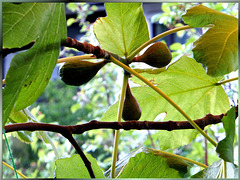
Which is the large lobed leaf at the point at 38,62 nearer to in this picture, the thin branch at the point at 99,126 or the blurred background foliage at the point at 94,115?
the thin branch at the point at 99,126

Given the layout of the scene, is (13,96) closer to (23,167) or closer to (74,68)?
(74,68)

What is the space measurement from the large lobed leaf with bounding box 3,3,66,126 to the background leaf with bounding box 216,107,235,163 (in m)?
0.16

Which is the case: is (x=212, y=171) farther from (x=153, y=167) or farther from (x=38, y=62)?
(x=38, y=62)

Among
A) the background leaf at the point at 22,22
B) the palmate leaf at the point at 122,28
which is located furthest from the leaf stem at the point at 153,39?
the background leaf at the point at 22,22

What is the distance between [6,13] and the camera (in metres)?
0.24

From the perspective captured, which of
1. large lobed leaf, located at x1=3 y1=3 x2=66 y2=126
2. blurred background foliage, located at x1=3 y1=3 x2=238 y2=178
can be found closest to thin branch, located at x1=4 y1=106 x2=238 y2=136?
large lobed leaf, located at x1=3 y1=3 x2=66 y2=126

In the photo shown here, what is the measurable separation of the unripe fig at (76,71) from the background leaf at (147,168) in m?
0.10

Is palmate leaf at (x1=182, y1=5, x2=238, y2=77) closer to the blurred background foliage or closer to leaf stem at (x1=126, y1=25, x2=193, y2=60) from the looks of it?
leaf stem at (x1=126, y1=25, x2=193, y2=60)

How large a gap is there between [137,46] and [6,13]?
150mm

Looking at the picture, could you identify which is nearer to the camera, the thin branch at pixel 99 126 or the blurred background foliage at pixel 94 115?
the thin branch at pixel 99 126

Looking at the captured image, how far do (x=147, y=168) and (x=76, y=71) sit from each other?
0.43 ft

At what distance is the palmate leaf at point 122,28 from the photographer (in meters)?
0.32

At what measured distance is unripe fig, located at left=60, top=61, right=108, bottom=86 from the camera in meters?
0.31

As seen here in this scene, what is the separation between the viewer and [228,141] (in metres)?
0.27
